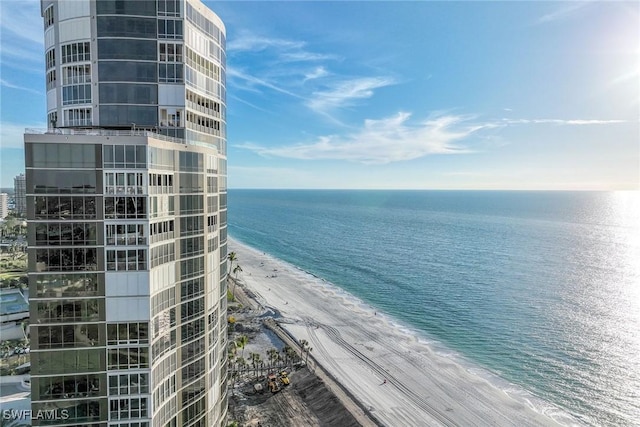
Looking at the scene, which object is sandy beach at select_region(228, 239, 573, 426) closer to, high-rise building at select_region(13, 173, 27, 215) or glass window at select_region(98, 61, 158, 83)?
high-rise building at select_region(13, 173, 27, 215)

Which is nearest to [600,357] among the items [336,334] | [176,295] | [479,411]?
[479,411]

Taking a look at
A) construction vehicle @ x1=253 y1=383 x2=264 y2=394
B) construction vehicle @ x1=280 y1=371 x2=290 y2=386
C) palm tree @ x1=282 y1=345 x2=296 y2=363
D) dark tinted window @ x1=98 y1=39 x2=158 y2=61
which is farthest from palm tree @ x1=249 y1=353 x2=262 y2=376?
dark tinted window @ x1=98 y1=39 x2=158 y2=61

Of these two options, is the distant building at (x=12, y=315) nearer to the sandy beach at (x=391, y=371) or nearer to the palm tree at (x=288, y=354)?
the palm tree at (x=288, y=354)

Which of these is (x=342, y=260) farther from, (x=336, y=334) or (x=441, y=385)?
(x=441, y=385)

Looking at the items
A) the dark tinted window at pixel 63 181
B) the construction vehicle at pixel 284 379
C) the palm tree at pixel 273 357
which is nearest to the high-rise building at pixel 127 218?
the dark tinted window at pixel 63 181

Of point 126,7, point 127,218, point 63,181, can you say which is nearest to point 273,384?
point 127,218

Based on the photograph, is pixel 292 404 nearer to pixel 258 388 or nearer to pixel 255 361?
pixel 258 388

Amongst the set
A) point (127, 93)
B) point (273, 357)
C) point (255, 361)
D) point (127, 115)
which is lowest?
point (255, 361)
